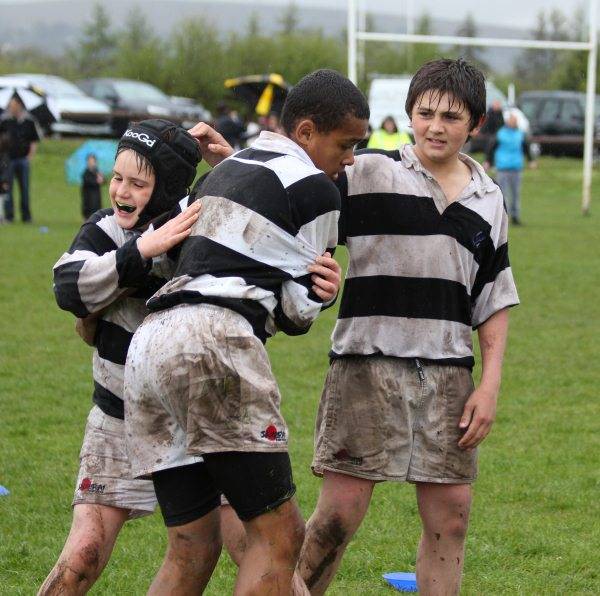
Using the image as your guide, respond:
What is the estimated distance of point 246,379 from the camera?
3.14 metres

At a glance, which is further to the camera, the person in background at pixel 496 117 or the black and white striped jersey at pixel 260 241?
the person in background at pixel 496 117

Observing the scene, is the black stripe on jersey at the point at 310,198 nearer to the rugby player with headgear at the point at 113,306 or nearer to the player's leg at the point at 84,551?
the rugby player with headgear at the point at 113,306

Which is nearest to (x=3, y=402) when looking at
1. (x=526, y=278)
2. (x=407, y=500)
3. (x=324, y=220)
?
(x=407, y=500)

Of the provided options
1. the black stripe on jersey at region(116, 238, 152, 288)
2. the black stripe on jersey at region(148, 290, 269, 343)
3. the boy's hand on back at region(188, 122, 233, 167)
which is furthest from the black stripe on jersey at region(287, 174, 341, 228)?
the boy's hand on back at region(188, 122, 233, 167)

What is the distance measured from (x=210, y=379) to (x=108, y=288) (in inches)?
19.9

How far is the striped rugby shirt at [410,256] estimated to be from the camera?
3.89 m

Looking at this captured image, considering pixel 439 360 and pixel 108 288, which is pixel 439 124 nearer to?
pixel 439 360

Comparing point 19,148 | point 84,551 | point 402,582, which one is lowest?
point 19,148

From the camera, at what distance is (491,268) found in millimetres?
3988

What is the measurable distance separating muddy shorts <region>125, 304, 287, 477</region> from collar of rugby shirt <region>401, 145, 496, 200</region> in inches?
40.8

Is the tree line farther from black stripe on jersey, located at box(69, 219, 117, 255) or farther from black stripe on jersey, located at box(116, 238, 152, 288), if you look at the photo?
black stripe on jersey, located at box(116, 238, 152, 288)

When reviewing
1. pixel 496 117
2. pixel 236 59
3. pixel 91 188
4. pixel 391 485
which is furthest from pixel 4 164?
pixel 236 59

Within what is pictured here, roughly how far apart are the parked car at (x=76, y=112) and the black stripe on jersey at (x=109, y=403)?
26208 mm

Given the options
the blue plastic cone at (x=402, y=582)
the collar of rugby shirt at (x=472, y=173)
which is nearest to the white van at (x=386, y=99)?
the blue plastic cone at (x=402, y=582)
